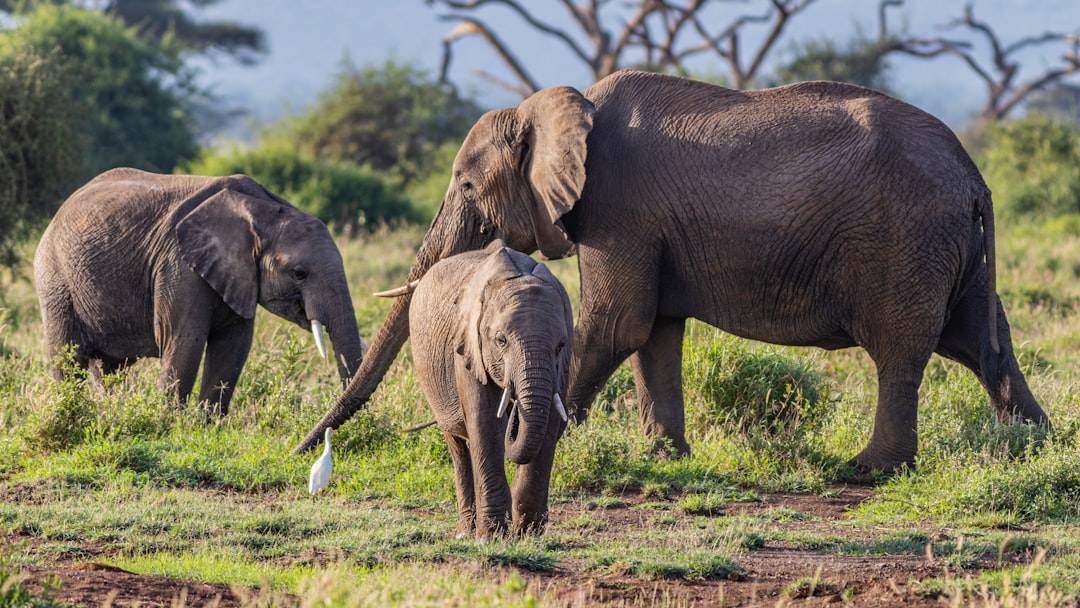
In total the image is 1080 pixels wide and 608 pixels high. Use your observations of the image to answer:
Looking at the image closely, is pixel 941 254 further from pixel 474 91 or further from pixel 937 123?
pixel 474 91

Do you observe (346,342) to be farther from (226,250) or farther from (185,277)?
(185,277)

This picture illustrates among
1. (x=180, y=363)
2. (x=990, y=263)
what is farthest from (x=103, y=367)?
(x=990, y=263)

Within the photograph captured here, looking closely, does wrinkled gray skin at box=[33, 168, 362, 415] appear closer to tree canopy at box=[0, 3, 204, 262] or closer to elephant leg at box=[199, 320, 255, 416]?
elephant leg at box=[199, 320, 255, 416]

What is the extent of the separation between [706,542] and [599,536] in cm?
47

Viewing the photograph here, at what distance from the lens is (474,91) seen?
111 ft

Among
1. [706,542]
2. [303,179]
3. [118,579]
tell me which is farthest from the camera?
[303,179]

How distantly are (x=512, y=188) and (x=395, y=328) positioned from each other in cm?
101

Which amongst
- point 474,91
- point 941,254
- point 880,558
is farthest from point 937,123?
point 474,91

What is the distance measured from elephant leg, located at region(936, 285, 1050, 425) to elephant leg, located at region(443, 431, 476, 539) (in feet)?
10.2

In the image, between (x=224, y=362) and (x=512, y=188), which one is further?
(x=224, y=362)

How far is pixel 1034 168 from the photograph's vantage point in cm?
2412

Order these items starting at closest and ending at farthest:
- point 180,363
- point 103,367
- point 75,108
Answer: point 180,363 → point 103,367 → point 75,108

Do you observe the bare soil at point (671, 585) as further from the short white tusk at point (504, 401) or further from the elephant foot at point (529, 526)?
the short white tusk at point (504, 401)

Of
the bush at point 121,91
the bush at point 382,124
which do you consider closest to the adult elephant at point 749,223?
the bush at point 121,91
